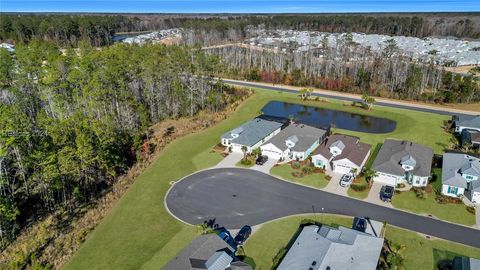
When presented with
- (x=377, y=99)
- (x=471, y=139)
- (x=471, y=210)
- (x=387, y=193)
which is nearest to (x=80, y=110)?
(x=387, y=193)

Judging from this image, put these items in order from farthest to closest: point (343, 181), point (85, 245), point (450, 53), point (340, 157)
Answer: point (450, 53) < point (340, 157) < point (343, 181) < point (85, 245)

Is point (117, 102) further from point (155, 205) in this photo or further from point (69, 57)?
point (155, 205)

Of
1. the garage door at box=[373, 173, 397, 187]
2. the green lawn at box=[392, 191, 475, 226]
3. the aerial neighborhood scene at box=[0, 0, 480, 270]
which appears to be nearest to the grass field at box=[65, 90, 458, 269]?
the aerial neighborhood scene at box=[0, 0, 480, 270]

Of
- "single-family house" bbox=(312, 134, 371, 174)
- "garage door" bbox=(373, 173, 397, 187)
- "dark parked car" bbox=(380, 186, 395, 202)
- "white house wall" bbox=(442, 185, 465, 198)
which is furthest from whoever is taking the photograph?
"single-family house" bbox=(312, 134, 371, 174)

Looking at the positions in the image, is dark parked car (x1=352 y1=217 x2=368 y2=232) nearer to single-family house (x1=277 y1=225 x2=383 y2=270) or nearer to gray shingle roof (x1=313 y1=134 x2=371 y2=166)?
single-family house (x1=277 y1=225 x2=383 y2=270)

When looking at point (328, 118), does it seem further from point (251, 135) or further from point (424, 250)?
point (424, 250)

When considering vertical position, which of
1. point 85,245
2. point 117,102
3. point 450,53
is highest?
point 450,53

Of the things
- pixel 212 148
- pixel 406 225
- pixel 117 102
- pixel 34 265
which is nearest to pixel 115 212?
pixel 34 265
